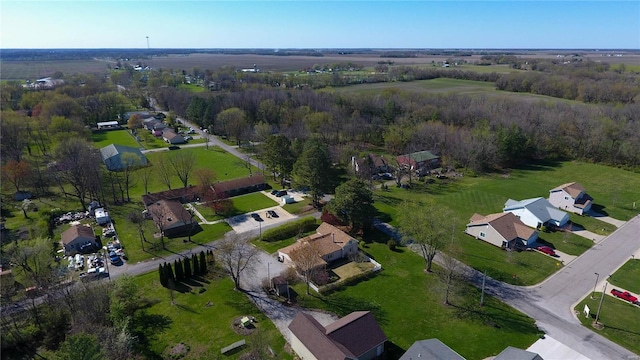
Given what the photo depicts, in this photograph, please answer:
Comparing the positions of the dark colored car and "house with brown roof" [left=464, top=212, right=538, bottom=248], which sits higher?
"house with brown roof" [left=464, top=212, right=538, bottom=248]

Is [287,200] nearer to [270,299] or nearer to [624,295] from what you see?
[270,299]

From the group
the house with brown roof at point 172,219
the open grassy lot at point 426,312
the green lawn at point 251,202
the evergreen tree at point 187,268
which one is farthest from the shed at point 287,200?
the open grassy lot at point 426,312

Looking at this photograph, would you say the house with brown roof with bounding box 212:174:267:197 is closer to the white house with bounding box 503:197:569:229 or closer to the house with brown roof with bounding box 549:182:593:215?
the white house with bounding box 503:197:569:229

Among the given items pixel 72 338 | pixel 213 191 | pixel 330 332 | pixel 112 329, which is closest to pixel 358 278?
pixel 330 332

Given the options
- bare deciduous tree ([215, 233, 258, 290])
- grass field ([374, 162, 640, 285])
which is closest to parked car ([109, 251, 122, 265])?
bare deciduous tree ([215, 233, 258, 290])

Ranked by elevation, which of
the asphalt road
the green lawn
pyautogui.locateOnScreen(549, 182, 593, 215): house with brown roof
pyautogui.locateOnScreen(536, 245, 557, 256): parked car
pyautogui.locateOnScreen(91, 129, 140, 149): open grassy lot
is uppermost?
pyautogui.locateOnScreen(91, 129, 140, 149): open grassy lot

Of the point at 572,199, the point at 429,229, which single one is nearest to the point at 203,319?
the point at 429,229
